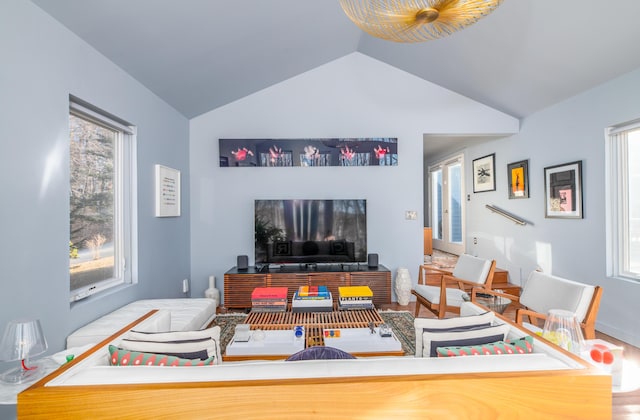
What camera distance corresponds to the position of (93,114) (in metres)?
2.63

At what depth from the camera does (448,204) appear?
7250 mm

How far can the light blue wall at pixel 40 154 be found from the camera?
71.6 inches

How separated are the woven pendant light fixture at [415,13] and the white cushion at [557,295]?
1.89 metres

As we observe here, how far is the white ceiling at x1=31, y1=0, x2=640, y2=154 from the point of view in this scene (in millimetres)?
2508

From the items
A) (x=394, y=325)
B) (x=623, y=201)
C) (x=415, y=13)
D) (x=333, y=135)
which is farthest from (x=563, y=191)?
(x=415, y=13)

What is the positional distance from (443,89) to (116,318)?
4.62m

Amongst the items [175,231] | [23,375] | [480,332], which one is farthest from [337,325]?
[175,231]

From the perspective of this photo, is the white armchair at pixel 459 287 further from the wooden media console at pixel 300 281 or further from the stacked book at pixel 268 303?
the stacked book at pixel 268 303

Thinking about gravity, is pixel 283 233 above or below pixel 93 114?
below

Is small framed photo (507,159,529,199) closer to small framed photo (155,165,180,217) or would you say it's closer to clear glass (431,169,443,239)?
clear glass (431,169,443,239)

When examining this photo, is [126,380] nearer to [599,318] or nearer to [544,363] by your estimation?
[544,363]

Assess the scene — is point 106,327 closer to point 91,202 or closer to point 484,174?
point 91,202

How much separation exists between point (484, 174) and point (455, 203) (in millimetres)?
1459

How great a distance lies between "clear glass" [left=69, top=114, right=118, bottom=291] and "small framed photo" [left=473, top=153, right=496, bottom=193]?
516 cm
